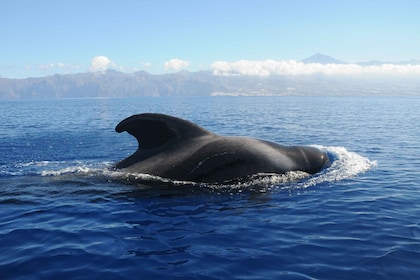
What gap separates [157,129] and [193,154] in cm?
167

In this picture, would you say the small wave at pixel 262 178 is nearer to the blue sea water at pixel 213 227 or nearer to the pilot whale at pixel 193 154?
the blue sea water at pixel 213 227

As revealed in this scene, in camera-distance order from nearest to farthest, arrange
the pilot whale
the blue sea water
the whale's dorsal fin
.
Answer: the blue sea water, the pilot whale, the whale's dorsal fin

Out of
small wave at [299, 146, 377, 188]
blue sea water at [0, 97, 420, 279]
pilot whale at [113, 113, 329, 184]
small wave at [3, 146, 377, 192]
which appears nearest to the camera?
blue sea water at [0, 97, 420, 279]

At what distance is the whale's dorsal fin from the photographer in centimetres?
1427

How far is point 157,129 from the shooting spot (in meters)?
14.6

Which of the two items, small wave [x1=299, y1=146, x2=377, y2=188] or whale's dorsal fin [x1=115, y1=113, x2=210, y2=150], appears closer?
whale's dorsal fin [x1=115, y1=113, x2=210, y2=150]

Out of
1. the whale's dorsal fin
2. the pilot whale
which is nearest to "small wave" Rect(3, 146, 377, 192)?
the pilot whale

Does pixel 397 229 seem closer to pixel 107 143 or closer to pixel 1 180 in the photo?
pixel 1 180

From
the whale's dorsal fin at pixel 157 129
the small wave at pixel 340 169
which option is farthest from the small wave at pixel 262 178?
the whale's dorsal fin at pixel 157 129

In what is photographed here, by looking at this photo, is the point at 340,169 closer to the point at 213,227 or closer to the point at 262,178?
the point at 262,178

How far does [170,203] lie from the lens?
12.2m

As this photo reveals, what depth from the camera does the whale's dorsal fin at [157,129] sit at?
14.3 meters

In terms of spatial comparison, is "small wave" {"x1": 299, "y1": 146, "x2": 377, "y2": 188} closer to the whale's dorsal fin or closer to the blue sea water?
the blue sea water

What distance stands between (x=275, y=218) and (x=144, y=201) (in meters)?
4.23
